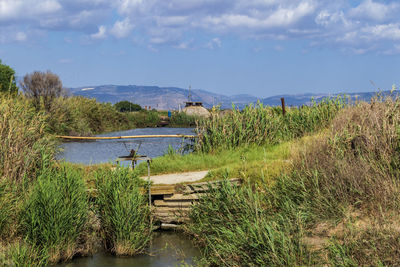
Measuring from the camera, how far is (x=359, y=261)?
6.81m

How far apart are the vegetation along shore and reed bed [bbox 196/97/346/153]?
358 cm

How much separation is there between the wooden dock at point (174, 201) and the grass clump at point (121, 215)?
1.18 m

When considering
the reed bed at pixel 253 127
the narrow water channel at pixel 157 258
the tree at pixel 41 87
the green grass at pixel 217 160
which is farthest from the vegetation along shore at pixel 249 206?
the tree at pixel 41 87

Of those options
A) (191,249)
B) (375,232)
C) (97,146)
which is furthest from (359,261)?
(97,146)

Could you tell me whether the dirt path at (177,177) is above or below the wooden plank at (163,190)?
above

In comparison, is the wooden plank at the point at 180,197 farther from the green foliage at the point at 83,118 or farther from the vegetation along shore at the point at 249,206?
the green foliage at the point at 83,118

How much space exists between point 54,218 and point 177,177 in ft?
16.3

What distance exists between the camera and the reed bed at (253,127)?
16250 mm

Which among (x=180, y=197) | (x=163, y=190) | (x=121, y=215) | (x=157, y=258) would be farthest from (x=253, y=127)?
(x=121, y=215)

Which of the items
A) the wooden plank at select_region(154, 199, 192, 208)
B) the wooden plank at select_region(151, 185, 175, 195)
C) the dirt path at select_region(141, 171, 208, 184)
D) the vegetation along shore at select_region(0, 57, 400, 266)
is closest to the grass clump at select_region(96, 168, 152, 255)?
Result: the vegetation along shore at select_region(0, 57, 400, 266)

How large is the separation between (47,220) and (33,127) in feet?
12.7

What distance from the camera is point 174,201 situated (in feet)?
38.7

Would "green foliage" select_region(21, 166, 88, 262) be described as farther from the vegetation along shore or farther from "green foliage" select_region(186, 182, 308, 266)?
"green foliage" select_region(186, 182, 308, 266)

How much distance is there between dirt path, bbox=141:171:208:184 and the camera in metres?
12.6
